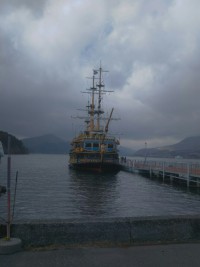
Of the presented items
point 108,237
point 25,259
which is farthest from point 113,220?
point 25,259

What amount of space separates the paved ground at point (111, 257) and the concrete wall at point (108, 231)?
1.38ft

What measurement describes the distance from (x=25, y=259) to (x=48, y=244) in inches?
35.9

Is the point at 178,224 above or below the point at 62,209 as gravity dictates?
above

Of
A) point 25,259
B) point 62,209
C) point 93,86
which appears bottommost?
point 62,209

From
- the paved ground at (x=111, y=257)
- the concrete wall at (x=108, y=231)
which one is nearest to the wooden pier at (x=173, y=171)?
the concrete wall at (x=108, y=231)

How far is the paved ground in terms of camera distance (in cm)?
540

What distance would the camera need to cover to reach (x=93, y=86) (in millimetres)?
81625

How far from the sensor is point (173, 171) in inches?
1794

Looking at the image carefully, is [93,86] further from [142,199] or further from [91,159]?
[142,199]

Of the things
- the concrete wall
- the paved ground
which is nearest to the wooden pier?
the concrete wall

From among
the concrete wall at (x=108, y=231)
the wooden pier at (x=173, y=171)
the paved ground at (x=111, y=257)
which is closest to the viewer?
the paved ground at (x=111, y=257)

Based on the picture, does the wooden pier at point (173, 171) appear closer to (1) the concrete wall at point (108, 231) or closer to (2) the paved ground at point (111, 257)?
(1) the concrete wall at point (108, 231)

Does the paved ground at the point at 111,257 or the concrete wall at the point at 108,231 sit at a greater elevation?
the concrete wall at the point at 108,231

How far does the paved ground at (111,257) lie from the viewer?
5.40 m
